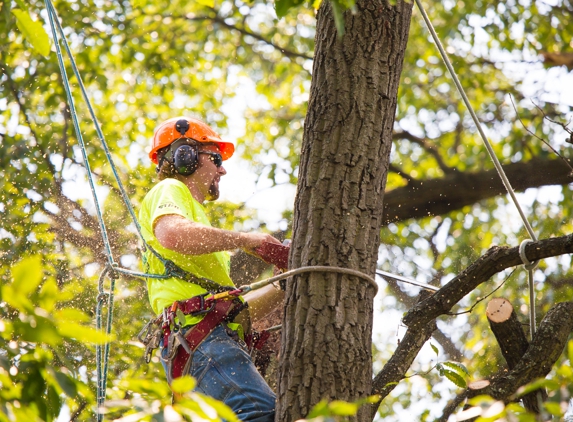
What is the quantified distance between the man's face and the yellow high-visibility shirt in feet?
0.57

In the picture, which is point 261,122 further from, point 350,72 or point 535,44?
point 350,72

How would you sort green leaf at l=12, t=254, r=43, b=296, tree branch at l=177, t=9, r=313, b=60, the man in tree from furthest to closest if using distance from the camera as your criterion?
tree branch at l=177, t=9, r=313, b=60, the man in tree, green leaf at l=12, t=254, r=43, b=296

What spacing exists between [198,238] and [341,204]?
21.1 inches

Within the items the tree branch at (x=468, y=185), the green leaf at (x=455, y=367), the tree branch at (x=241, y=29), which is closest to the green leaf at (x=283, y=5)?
→ the green leaf at (x=455, y=367)

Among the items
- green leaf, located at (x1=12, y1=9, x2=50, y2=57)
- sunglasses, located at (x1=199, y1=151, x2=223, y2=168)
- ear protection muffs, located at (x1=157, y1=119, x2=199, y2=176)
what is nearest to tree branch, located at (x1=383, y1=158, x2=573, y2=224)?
sunglasses, located at (x1=199, y1=151, x2=223, y2=168)

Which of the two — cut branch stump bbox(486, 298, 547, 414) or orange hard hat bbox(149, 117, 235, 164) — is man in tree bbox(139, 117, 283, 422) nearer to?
orange hard hat bbox(149, 117, 235, 164)

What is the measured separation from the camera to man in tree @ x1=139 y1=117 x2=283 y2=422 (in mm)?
2180

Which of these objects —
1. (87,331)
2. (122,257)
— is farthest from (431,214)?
(87,331)

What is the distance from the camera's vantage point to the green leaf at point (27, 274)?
0.82 m

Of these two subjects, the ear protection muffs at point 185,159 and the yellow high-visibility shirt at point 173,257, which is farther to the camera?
the ear protection muffs at point 185,159

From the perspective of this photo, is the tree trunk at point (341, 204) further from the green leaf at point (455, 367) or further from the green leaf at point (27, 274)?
the green leaf at point (27, 274)

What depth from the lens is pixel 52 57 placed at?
6.12 meters

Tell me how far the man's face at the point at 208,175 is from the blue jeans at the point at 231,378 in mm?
653

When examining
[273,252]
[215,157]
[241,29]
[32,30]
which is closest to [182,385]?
[32,30]
